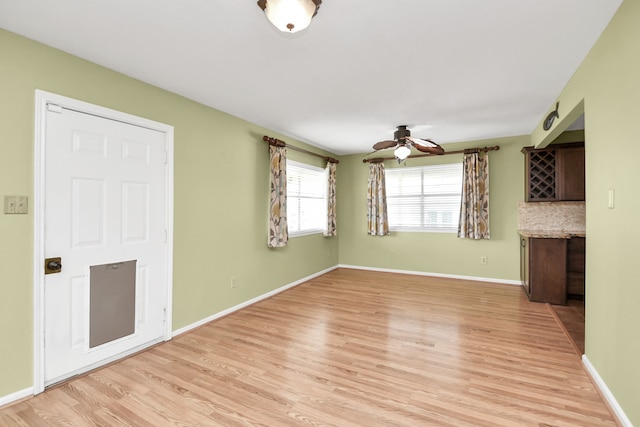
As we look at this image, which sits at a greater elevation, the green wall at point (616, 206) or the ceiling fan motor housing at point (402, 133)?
the ceiling fan motor housing at point (402, 133)

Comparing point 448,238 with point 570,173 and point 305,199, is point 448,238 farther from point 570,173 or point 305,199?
point 305,199

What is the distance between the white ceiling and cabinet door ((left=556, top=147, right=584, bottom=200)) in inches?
45.5

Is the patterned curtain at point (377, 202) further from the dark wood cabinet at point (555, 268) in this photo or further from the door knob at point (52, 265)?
the door knob at point (52, 265)

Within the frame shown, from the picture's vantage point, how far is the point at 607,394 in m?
1.96

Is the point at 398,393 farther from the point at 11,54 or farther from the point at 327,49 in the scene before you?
the point at 11,54

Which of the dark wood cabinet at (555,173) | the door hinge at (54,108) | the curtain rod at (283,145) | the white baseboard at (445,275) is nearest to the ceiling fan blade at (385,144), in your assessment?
the curtain rod at (283,145)

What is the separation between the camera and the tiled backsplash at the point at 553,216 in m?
4.34

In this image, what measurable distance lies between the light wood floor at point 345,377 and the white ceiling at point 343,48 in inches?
96.4

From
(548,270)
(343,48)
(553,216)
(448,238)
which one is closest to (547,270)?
(548,270)

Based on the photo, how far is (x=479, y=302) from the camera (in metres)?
4.10

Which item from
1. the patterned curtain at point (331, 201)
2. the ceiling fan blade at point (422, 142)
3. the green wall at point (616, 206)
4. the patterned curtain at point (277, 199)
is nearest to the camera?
the green wall at point (616, 206)

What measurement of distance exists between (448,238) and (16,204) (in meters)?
5.58

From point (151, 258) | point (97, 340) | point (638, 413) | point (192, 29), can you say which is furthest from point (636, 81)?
point (97, 340)

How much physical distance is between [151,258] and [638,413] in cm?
357
